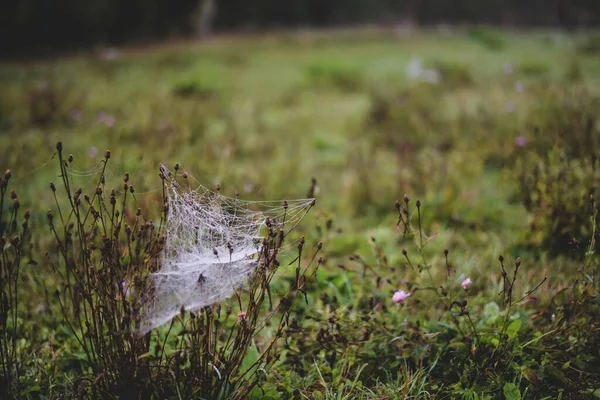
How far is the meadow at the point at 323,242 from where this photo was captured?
1.67 metres

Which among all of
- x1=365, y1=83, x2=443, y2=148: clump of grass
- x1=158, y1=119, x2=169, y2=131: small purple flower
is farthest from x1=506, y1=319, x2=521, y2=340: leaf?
x1=158, y1=119, x2=169, y2=131: small purple flower

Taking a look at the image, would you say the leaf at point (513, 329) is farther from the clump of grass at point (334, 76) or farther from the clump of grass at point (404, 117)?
the clump of grass at point (334, 76)

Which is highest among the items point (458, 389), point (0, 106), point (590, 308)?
point (0, 106)

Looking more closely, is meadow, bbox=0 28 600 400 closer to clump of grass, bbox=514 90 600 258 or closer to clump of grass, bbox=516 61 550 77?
clump of grass, bbox=514 90 600 258

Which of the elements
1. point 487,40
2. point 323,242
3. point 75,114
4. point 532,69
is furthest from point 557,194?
point 487,40

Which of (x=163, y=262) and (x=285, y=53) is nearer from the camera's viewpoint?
(x=163, y=262)

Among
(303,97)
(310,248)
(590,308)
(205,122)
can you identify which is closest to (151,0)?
(303,97)

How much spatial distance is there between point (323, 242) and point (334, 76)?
28.5 ft

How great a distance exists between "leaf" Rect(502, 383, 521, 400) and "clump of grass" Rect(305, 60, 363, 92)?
882 cm

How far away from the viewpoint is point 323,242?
2654mm

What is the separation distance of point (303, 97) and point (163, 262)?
25.9 ft

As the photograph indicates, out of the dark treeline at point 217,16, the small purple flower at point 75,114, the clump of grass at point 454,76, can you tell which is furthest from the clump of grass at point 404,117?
the dark treeline at point 217,16

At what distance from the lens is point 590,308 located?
75.8 inches

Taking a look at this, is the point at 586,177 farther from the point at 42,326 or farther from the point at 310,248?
the point at 42,326
